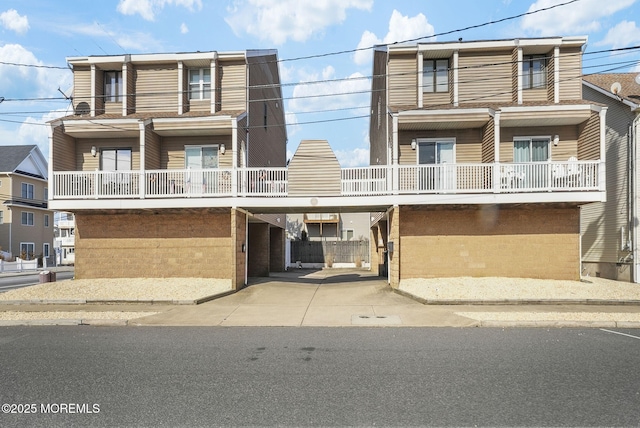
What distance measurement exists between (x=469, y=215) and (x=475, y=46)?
735 cm

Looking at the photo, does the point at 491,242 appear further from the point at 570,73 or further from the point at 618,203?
the point at 570,73

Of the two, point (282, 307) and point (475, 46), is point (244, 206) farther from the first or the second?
point (475, 46)

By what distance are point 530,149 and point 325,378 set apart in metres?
15.5

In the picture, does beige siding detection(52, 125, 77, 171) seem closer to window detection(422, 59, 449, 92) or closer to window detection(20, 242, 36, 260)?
window detection(422, 59, 449, 92)

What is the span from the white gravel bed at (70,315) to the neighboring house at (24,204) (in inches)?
1286

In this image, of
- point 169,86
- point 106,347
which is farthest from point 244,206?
point 106,347

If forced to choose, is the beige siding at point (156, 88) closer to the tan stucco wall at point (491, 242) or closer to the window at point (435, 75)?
the window at point (435, 75)

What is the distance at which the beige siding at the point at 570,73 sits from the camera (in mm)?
18078

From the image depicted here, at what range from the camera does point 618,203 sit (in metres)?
18.3

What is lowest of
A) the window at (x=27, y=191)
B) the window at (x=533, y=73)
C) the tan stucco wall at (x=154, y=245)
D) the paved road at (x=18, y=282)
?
the paved road at (x=18, y=282)

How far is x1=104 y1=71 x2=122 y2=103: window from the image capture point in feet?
65.5

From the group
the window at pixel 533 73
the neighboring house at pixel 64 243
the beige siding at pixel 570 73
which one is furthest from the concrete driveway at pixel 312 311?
the neighboring house at pixel 64 243

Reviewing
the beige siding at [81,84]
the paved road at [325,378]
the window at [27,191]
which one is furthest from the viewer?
the window at [27,191]

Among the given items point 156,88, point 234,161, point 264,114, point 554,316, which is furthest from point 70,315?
point 264,114
